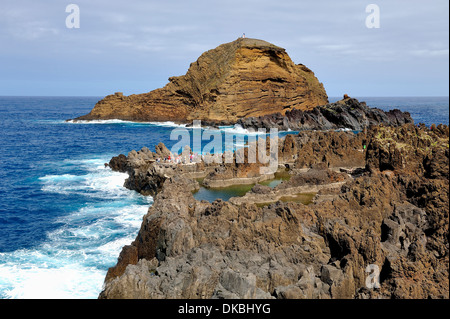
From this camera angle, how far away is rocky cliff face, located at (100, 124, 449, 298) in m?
13.6

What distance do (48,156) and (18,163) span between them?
5610 mm

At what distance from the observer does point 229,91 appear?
95.7 meters

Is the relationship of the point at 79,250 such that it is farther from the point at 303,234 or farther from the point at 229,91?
the point at 229,91

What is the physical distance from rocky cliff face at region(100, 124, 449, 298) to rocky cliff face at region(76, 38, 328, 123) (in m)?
73.9

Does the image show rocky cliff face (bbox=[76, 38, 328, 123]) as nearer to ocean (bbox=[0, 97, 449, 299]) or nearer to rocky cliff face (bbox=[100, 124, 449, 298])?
ocean (bbox=[0, 97, 449, 299])

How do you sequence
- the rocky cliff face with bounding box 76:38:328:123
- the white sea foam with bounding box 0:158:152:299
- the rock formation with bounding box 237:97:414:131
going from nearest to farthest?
the white sea foam with bounding box 0:158:152:299, the rock formation with bounding box 237:97:414:131, the rocky cliff face with bounding box 76:38:328:123

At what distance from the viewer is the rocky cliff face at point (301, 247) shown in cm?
1355

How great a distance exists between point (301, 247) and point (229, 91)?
81.9 meters

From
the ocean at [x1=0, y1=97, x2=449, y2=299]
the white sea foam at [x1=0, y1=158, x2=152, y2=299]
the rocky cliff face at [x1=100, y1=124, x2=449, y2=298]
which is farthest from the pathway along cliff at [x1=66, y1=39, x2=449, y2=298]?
the ocean at [x1=0, y1=97, x2=449, y2=299]

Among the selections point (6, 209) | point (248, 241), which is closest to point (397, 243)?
point (248, 241)

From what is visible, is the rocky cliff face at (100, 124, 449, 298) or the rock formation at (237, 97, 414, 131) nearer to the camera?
the rocky cliff face at (100, 124, 449, 298)

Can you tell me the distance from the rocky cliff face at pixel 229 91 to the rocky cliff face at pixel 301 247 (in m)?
73.9

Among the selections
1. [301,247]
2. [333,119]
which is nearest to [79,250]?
[301,247]

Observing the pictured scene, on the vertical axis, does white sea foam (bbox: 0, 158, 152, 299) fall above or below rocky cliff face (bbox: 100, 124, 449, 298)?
below
